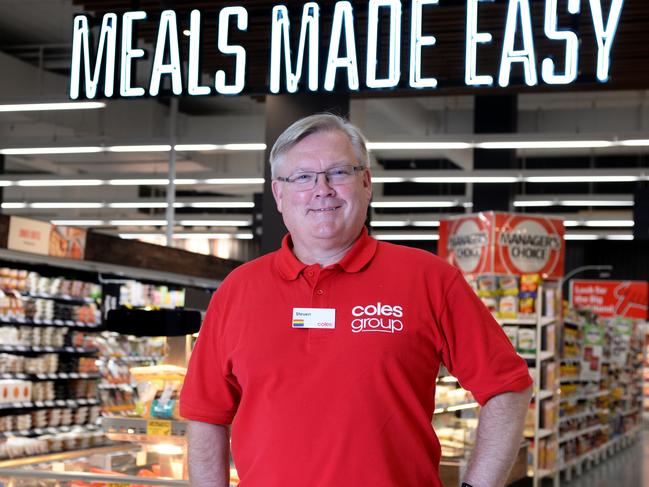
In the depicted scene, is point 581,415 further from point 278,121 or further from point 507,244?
point 278,121

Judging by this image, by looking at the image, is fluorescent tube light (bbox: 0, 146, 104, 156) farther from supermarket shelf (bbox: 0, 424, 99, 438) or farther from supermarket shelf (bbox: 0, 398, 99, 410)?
supermarket shelf (bbox: 0, 424, 99, 438)

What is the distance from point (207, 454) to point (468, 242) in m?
8.52

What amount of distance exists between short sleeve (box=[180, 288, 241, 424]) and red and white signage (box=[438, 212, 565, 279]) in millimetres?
8177

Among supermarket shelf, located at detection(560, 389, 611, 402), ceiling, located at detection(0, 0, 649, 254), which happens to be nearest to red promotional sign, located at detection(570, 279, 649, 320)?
ceiling, located at detection(0, 0, 649, 254)

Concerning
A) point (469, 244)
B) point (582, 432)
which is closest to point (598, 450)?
point (582, 432)

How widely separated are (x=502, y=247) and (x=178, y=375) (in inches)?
245

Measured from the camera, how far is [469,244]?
10602 millimetres

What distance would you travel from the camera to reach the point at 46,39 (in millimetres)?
13312

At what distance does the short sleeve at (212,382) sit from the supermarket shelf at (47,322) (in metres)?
7.93

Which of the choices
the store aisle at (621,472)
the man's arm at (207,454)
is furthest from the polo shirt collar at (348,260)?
the store aisle at (621,472)

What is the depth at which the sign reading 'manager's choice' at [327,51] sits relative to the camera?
482 centimetres

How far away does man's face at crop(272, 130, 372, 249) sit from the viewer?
220 cm


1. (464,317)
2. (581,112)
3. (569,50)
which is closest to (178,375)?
(569,50)

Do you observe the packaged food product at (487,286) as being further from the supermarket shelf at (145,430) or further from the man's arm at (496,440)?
the man's arm at (496,440)
